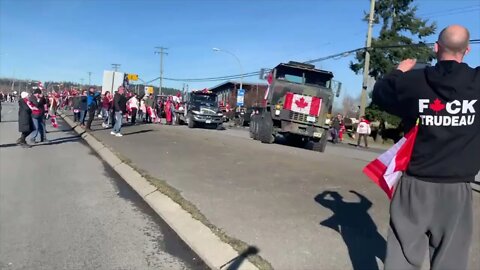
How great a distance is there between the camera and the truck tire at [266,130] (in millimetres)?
19391

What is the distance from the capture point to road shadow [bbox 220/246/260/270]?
501cm

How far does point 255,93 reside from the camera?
246ft

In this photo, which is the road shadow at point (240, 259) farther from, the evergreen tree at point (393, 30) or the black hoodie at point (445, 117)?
the evergreen tree at point (393, 30)

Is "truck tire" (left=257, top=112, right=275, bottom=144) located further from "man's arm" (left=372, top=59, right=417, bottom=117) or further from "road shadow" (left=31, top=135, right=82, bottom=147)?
"man's arm" (left=372, top=59, right=417, bottom=117)

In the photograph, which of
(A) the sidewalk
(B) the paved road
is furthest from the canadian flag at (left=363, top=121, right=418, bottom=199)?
(B) the paved road

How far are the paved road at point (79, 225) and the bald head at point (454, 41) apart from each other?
3.26m

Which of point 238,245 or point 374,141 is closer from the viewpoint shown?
point 238,245

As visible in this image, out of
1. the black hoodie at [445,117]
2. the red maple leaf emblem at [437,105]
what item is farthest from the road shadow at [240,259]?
the red maple leaf emblem at [437,105]

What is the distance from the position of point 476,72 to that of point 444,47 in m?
0.26

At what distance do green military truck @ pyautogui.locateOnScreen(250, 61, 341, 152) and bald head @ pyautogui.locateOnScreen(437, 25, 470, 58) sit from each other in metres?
15.7

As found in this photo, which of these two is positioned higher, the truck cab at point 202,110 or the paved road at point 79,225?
the truck cab at point 202,110

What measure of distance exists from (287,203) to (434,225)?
13.8ft

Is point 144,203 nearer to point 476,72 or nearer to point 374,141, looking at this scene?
point 476,72

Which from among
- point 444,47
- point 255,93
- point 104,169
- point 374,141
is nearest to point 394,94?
point 444,47
